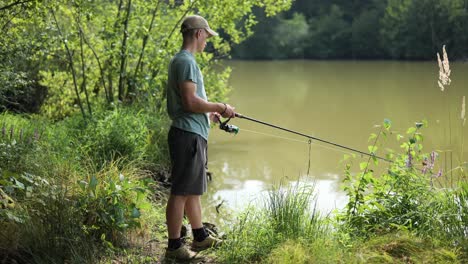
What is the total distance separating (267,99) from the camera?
60.5 feet

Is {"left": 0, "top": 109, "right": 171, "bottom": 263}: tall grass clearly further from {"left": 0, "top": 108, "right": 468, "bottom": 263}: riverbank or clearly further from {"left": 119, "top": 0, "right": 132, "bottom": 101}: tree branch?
{"left": 119, "top": 0, "right": 132, "bottom": 101}: tree branch

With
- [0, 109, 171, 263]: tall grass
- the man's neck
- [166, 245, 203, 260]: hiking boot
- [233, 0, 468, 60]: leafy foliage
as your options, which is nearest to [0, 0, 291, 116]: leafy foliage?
[0, 109, 171, 263]: tall grass

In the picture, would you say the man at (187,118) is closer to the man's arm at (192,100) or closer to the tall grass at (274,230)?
the man's arm at (192,100)

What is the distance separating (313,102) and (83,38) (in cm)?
1038

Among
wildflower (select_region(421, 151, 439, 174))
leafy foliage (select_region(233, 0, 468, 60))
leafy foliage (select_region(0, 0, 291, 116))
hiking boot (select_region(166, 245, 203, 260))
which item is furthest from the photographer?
leafy foliage (select_region(233, 0, 468, 60))

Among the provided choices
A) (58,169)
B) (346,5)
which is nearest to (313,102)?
(58,169)

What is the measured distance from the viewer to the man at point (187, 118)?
3.46 metres

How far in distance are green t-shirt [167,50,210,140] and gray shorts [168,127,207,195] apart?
0.05 meters

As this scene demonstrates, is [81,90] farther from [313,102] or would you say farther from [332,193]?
[313,102]

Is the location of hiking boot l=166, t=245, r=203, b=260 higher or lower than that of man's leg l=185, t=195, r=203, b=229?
lower

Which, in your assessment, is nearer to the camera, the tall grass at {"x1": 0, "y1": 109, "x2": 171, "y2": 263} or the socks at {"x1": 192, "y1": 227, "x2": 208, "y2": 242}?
the tall grass at {"x1": 0, "y1": 109, "x2": 171, "y2": 263}

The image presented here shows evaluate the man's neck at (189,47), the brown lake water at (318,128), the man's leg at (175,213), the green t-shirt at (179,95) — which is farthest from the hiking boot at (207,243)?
the brown lake water at (318,128)

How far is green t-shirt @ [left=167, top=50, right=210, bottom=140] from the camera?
3.45m

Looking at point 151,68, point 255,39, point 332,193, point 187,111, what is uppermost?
point 255,39
